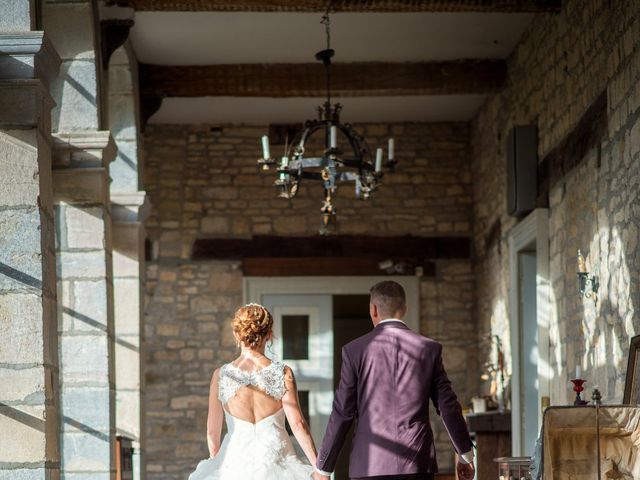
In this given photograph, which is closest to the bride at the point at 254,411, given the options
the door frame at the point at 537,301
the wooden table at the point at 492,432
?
the door frame at the point at 537,301

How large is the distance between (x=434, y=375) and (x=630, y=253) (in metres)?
2.16

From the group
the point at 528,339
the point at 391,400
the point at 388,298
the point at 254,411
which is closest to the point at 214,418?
the point at 254,411

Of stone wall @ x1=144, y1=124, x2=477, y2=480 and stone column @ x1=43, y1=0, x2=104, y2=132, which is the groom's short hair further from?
stone wall @ x1=144, y1=124, x2=477, y2=480

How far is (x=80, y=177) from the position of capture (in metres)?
7.08

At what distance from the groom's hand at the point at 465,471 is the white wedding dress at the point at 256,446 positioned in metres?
0.83

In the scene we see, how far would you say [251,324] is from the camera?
4953mm

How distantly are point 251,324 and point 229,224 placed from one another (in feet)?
22.1

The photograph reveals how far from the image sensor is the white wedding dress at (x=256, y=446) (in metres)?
4.98

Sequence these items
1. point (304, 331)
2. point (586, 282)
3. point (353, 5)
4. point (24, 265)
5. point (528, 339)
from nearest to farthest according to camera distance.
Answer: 1. point (24, 265)
2. point (586, 282)
3. point (353, 5)
4. point (528, 339)
5. point (304, 331)

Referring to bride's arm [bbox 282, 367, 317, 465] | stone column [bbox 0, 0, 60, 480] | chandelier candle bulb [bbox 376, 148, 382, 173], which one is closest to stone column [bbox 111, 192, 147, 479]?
chandelier candle bulb [bbox 376, 148, 382, 173]

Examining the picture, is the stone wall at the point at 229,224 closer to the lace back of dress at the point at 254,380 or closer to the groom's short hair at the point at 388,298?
the lace back of dress at the point at 254,380

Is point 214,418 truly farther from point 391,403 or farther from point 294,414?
point 391,403

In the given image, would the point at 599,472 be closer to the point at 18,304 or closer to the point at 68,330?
the point at 18,304

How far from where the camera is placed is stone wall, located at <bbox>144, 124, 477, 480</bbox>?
11.5 m
